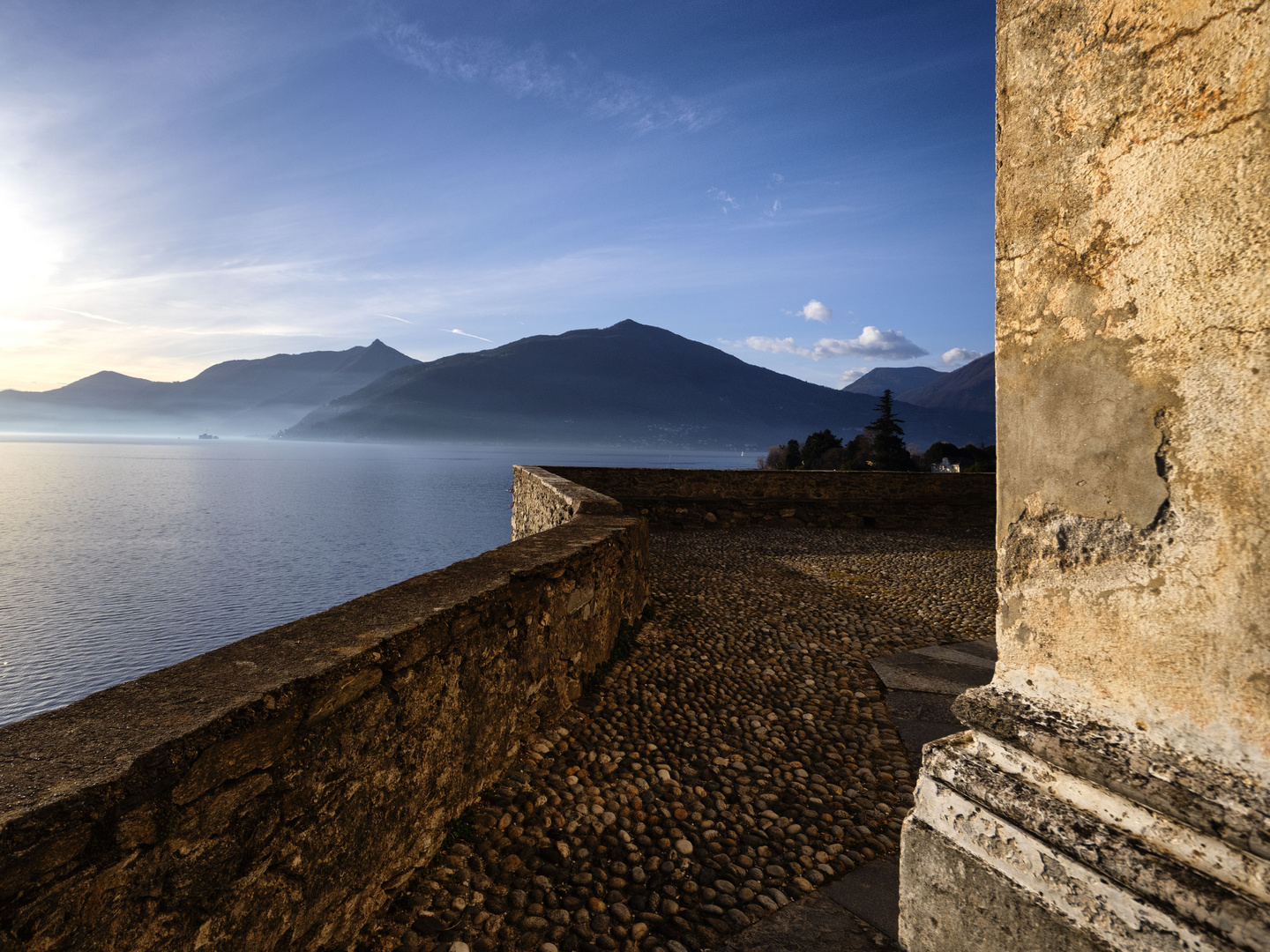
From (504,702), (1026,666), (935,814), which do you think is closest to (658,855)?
(504,702)

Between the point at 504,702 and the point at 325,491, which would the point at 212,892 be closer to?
the point at 504,702

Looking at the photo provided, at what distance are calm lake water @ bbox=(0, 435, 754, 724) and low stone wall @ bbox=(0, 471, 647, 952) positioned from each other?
7.30 meters

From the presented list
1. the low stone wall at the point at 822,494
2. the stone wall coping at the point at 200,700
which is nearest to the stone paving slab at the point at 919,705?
the stone wall coping at the point at 200,700

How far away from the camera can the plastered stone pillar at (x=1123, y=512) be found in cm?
109

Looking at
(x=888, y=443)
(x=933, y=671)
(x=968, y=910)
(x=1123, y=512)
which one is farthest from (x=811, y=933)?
(x=888, y=443)

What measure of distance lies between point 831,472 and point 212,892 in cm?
1115

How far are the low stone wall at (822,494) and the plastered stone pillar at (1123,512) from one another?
9.76 meters

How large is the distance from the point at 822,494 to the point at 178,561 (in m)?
32.3

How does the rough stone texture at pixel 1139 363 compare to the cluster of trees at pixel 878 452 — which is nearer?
the rough stone texture at pixel 1139 363

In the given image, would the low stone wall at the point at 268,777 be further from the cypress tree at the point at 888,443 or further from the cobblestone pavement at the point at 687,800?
the cypress tree at the point at 888,443

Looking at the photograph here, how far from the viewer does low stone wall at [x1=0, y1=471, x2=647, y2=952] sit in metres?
1.22

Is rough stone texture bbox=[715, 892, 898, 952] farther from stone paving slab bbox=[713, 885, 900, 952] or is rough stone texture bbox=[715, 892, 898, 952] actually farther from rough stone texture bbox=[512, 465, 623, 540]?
rough stone texture bbox=[512, 465, 623, 540]

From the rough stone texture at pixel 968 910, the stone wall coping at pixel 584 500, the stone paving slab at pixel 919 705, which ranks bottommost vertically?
the stone paving slab at pixel 919 705

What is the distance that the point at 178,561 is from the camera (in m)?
30.5
